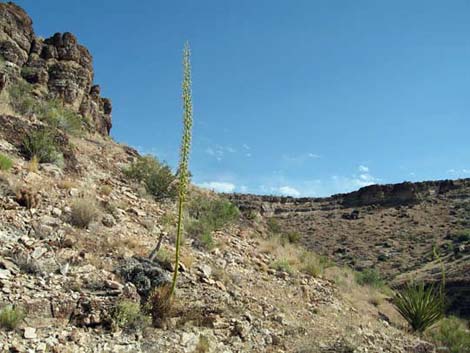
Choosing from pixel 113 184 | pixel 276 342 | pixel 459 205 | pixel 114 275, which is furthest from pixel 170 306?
pixel 459 205

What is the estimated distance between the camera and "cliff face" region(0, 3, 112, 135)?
23.5 meters

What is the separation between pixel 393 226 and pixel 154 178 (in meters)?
29.4

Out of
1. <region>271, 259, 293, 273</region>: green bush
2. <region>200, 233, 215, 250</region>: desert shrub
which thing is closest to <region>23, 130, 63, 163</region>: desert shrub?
<region>200, 233, 215, 250</region>: desert shrub

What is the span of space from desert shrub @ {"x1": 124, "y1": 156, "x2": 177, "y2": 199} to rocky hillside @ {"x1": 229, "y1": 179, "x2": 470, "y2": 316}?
19.7 ft

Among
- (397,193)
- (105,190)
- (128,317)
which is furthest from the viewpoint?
(397,193)

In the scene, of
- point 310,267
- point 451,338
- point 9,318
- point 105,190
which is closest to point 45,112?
point 105,190

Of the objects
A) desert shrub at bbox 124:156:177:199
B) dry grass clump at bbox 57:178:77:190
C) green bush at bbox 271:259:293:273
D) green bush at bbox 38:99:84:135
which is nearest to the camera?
dry grass clump at bbox 57:178:77:190

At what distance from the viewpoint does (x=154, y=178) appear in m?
13.6

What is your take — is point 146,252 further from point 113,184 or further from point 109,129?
point 109,129

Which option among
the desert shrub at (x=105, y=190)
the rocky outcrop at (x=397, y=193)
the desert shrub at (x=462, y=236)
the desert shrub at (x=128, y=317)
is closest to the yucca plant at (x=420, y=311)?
the desert shrub at (x=128, y=317)

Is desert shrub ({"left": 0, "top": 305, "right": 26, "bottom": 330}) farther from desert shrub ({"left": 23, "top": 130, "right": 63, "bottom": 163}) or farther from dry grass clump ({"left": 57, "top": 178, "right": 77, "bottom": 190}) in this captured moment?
desert shrub ({"left": 23, "top": 130, "right": 63, "bottom": 163})

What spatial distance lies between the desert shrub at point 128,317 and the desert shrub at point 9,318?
123cm

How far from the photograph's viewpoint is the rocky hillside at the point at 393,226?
24.9 metres

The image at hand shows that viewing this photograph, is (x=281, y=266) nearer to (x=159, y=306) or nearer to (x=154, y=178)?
(x=154, y=178)
